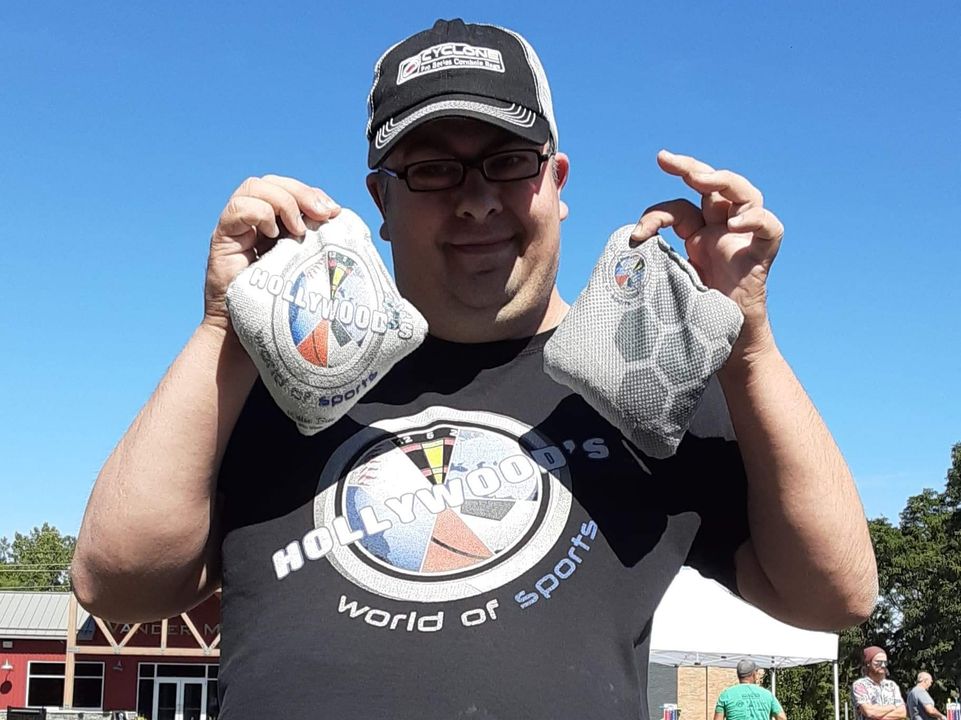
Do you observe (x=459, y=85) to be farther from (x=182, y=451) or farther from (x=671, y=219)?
(x=182, y=451)

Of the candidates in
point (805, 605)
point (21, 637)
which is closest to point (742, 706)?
point (805, 605)

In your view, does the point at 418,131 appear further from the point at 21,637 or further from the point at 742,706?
the point at 21,637

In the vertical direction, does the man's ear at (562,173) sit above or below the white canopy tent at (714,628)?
above

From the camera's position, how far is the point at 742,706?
8.97 metres

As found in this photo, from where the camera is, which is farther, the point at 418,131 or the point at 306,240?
the point at 418,131

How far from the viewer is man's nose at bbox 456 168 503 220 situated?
171 centimetres

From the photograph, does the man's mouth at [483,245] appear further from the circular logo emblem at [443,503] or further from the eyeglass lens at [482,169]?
the circular logo emblem at [443,503]

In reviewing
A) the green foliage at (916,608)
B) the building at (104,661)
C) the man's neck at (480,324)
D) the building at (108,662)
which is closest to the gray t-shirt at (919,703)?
the man's neck at (480,324)

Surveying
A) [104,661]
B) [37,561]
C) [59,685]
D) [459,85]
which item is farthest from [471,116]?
Answer: [37,561]

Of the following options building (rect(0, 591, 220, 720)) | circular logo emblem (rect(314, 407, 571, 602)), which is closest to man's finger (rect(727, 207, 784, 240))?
circular logo emblem (rect(314, 407, 571, 602))

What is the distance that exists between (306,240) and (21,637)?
27269 millimetres

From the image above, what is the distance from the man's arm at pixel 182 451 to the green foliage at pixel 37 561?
218 ft

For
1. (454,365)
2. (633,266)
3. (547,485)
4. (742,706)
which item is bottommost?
(742,706)

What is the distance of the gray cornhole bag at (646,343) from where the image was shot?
1554mm
